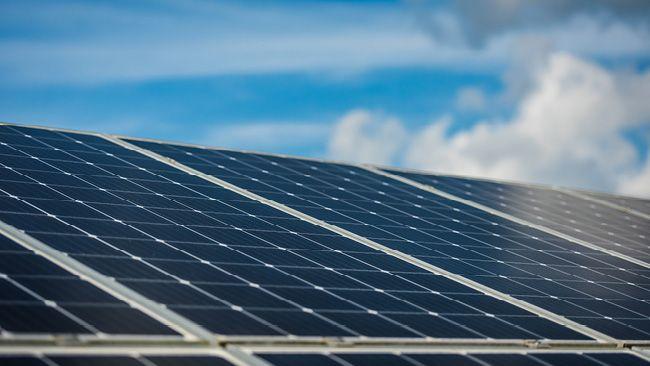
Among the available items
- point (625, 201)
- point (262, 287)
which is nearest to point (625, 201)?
point (625, 201)

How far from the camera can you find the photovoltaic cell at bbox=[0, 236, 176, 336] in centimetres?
1480

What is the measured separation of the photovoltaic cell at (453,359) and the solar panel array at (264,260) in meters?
0.16

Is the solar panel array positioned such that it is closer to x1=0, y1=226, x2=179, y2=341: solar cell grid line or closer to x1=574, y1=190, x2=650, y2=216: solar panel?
x1=0, y1=226, x2=179, y2=341: solar cell grid line

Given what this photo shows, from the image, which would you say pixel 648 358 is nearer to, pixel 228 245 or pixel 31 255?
pixel 228 245

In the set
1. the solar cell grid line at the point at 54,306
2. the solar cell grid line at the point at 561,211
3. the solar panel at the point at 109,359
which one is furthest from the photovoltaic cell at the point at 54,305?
the solar cell grid line at the point at 561,211

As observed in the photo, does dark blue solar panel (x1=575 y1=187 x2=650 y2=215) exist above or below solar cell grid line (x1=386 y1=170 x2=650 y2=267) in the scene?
above

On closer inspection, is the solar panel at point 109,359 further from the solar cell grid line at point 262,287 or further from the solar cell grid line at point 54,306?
the solar cell grid line at point 262,287

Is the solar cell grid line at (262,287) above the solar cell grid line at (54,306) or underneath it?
above

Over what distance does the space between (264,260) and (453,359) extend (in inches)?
206

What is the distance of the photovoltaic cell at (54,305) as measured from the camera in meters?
14.8

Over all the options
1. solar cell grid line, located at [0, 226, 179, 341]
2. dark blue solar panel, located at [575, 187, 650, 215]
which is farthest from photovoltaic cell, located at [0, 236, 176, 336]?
dark blue solar panel, located at [575, 187, 650, 215]

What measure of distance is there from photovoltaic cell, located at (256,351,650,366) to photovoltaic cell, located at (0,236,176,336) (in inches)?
89.7

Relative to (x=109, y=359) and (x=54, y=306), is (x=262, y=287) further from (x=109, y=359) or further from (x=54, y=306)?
(x=109, y=359)

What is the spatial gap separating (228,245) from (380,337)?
507 centimetres
